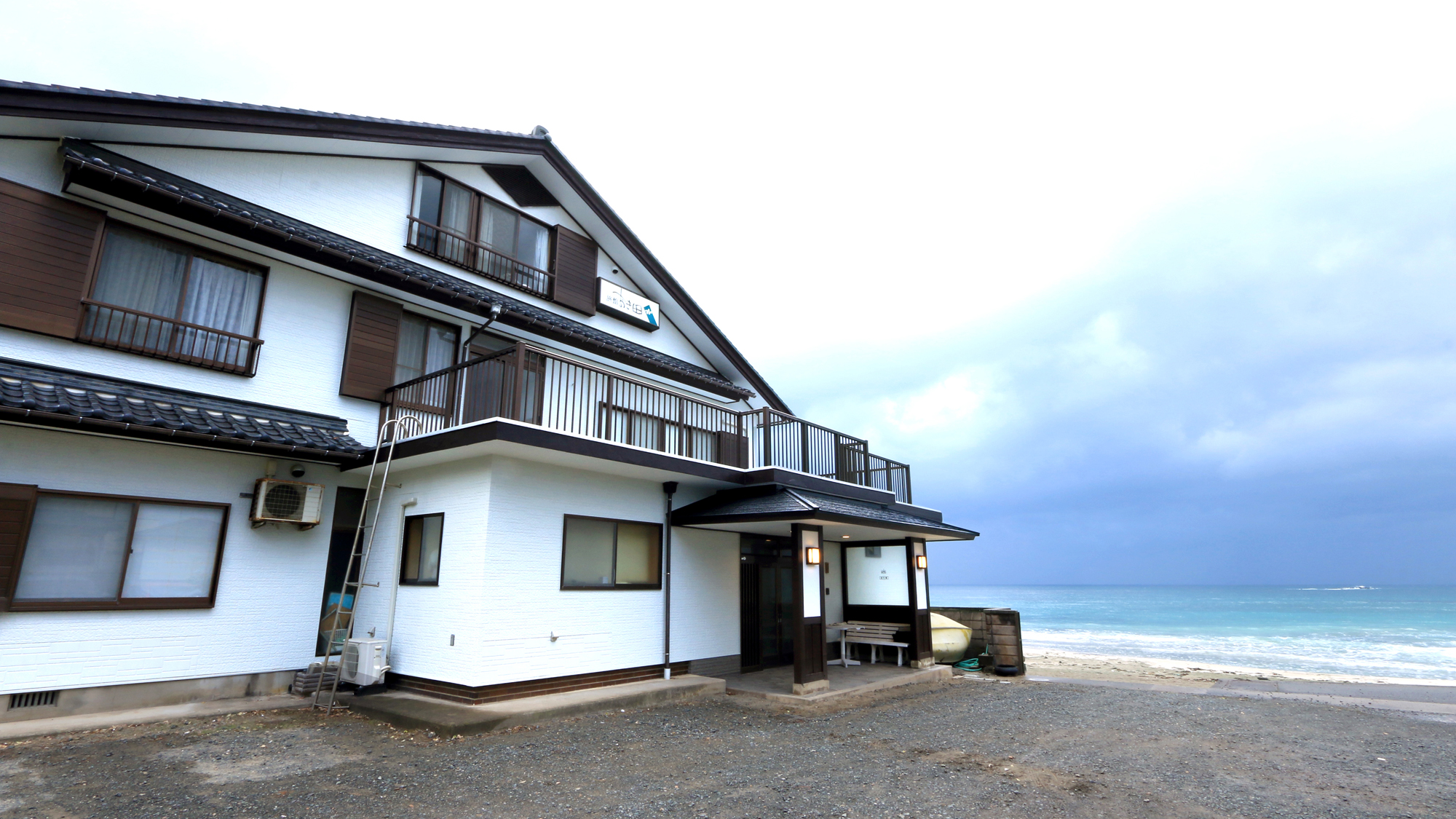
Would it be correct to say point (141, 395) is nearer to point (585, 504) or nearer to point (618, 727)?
point (585, 504)

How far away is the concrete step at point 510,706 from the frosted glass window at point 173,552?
2301 millimetres

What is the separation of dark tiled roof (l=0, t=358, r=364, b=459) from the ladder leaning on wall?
0.42 m

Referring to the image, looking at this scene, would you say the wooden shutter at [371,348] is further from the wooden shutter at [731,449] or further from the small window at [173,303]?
the wooden shutter at [731,449]

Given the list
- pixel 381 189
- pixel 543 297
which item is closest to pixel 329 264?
pixel 381 189

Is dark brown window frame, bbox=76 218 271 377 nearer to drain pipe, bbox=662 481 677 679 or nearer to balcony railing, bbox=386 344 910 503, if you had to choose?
balcony railing, bbox=386 344 910 503

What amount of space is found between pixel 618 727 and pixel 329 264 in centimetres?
697

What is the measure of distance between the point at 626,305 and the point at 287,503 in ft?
23.1

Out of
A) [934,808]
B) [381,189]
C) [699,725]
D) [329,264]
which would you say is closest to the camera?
[934,808]

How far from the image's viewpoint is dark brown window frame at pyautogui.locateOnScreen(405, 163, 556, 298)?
10.6 meters

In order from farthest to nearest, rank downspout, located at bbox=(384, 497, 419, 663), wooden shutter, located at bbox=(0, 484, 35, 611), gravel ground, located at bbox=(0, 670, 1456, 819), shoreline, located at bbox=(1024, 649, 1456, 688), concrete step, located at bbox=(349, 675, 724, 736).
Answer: shoreline, located at bbox=(1024, 649, 1456, 688) → downspout, located at bbox=(384, 497, 419, 663) → concrete step, located at bbox=(349, 675, 724, 736) → wooden shutter, located at bbox=(0, 484, 35, 611) → gravel ground, located at bbox=(0, 670, 1456, 819)

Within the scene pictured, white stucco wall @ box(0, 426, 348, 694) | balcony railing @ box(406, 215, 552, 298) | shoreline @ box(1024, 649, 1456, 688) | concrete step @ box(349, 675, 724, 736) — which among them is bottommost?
shoreline @ box(1024, 649, 1456, 688)

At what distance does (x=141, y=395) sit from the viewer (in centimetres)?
746

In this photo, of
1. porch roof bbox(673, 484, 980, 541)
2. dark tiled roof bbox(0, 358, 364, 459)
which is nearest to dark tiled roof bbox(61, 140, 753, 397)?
dark tiled roof bbox(0, 358, 364, 459)

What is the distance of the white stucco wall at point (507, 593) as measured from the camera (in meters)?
7.93
